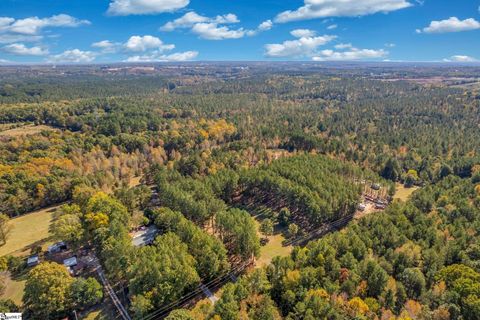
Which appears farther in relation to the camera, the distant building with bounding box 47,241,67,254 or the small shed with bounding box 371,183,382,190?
the small shed with bounding box 371,183,382,190

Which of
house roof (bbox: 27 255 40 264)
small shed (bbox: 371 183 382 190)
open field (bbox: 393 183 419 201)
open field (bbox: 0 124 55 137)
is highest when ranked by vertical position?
open field (bbox: 0 124 55 137)

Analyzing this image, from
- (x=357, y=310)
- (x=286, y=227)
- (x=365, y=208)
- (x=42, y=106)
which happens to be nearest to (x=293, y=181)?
(x=286, y=227)

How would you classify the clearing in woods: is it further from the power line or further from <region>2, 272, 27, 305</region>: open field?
<region>2, 272, 27, 305</region>: open field

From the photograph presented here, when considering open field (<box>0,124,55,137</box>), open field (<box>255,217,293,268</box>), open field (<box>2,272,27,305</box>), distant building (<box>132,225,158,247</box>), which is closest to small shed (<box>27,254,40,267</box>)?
open field (<box>2,272,27,305</box>)

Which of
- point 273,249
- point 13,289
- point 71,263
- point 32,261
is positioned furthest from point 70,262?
point 273,249

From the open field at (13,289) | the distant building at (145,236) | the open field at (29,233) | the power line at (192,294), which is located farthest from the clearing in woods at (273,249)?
the open field at (29,233)

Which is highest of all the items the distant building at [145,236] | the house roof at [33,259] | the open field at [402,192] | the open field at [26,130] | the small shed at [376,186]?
the open field at [26,130]

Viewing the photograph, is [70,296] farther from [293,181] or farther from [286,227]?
[293,181]

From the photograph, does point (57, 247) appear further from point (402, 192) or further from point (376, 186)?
point (402, 192)

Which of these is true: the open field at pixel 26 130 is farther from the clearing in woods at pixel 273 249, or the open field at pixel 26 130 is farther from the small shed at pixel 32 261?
the clearing in woods at pixel 273 249
